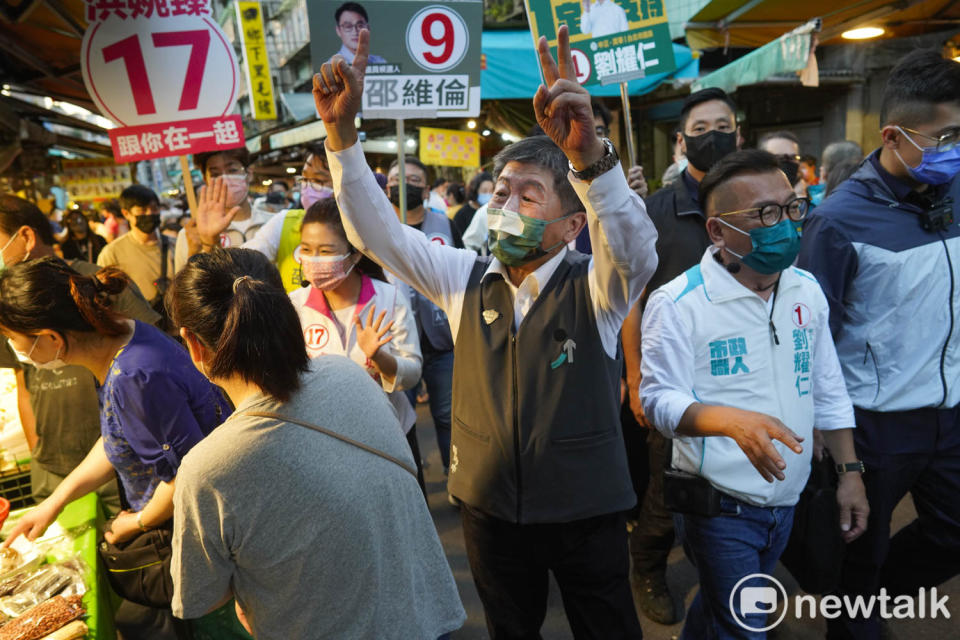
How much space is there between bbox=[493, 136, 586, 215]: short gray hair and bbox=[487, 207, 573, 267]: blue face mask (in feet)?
0.18

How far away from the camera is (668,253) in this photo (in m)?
3.00

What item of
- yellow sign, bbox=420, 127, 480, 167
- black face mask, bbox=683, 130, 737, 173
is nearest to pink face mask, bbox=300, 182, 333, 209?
black face mask, bbox=683, 130, 737, 173

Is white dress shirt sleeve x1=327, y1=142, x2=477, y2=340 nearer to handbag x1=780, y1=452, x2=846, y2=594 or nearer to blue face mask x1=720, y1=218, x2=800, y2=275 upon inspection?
blue face mask x1=720, y1=218, x2=800, y2=275

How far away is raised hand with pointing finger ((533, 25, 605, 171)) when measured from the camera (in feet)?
4.88

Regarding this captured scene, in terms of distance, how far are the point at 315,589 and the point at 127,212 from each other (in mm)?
5023

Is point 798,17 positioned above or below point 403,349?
above

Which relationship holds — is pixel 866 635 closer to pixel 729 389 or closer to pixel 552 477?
pixel 729 389

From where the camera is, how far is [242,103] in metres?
50.4

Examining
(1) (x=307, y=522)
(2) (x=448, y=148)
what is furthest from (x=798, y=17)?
(1) (x=307, y=522)

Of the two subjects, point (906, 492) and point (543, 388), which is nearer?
point (543, 388)

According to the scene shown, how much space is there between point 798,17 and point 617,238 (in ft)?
22.9

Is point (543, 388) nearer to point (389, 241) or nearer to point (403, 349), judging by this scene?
point (389, 241)

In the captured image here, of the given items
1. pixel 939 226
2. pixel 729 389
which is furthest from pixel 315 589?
pixel 939 226

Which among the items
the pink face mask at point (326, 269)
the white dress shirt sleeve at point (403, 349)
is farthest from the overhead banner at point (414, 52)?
the white dress shirt sleeve at point (403, 349)
